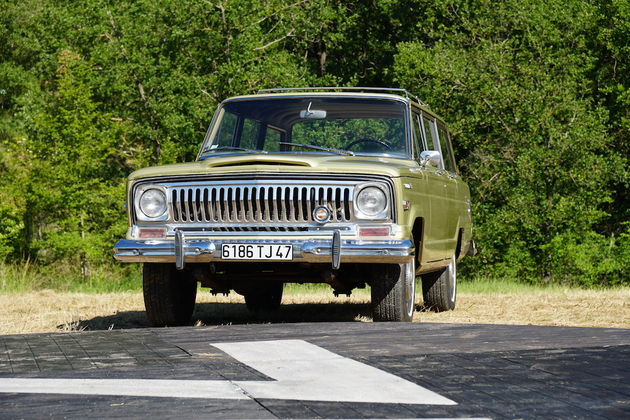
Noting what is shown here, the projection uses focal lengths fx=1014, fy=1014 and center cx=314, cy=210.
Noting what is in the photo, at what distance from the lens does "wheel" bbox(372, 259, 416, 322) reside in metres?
8.27

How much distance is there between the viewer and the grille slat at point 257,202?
800 cm

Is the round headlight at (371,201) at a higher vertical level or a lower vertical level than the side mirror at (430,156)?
lower

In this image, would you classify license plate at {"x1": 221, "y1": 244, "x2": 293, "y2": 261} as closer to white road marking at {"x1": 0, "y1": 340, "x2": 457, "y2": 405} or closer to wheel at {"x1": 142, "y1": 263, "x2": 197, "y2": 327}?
wheel at {"x1": 142, "y1": 263, "x2": 197, "y2": 327}

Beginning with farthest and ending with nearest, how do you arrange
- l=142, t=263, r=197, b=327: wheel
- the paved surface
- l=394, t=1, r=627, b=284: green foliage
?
l=394, t=1, r=627, b=284: green foliage → l=142, t=263, r=197, b=327: wheel → the paved surface

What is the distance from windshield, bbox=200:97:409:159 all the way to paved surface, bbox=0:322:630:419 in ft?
6.94

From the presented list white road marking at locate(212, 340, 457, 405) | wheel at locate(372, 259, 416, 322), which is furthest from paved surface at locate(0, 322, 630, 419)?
wheel at locate(372, 259, 416, 322)

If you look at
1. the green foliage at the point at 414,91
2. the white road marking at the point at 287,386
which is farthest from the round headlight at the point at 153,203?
the green foliage at the point at 414,91

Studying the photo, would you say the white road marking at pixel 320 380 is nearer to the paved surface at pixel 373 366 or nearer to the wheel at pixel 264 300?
the paved surface at pixel 373 366

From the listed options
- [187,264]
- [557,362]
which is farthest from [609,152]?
[557,362]

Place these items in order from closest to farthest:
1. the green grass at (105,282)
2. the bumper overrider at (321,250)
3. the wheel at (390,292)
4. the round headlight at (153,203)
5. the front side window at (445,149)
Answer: the bumper overrider at (321,250) < the wheel at (390,292) < the round headlight at (153,203) < the front side window at (445,149) < the green grass at (105,282)

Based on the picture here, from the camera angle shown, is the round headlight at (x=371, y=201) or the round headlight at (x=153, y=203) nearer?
the round headlight at (x=371, y=201)

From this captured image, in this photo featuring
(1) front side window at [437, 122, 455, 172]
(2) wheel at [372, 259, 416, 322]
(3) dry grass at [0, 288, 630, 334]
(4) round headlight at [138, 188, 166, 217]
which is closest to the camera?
(2) wheel at [372, 259, 416, 322]

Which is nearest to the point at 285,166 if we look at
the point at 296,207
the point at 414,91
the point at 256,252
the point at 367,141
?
the point at 296,207

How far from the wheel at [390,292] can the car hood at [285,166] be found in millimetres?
824
